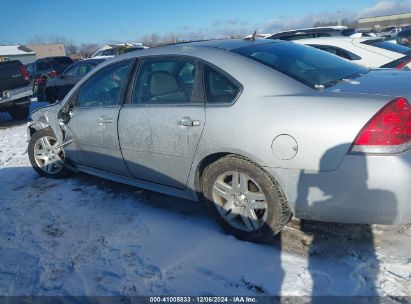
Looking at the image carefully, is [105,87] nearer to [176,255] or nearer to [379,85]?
[176,255]

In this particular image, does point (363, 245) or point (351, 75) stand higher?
point (351, 75)

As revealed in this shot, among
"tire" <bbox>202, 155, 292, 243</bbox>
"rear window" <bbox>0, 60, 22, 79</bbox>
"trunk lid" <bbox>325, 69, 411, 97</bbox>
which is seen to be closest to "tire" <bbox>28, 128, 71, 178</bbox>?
"tire" <bbox>202, 155, 292, 243</bbox>

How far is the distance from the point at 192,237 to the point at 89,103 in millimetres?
1974

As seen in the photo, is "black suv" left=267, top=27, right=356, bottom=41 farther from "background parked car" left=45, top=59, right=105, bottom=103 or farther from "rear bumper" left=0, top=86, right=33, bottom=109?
"rear bumper" left=0, top=86, right=33, bottom=109

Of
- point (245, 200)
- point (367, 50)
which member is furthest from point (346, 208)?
point (367, 50)

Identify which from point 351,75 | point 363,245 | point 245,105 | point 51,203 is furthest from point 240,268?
point 51,203

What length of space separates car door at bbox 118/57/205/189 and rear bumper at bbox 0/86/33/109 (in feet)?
24.4

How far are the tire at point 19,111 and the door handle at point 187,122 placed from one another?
891cm

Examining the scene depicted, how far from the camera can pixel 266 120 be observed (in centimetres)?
272

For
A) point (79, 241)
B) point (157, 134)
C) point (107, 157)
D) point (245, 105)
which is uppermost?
point (245, 105)

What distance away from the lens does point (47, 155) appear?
5.05 metres

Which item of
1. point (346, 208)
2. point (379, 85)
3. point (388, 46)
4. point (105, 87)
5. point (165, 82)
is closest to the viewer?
point (346, 208)

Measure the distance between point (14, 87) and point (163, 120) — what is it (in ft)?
27.0

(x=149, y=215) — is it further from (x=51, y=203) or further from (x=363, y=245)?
(x=363, y=245)
